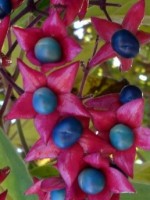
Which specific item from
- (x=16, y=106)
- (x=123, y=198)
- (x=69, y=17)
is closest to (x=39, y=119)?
(x=16, y=106)

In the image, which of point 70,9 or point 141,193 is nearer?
point 70,9

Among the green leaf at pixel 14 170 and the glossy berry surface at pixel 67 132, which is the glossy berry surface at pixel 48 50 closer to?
the glossy berry surface at pixel 67 132

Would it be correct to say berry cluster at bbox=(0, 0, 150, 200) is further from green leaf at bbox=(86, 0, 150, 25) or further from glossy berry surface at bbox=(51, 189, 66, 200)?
green leaf at bbox=(86, 0, 150, 25)

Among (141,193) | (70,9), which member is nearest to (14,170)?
(141,193)

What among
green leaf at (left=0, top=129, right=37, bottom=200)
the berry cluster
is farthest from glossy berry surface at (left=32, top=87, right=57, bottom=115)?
green leaf at (left=0, top=129, right=37, bottom=200)

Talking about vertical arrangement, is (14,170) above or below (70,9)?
below

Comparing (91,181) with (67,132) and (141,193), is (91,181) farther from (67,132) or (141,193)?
(141,193)

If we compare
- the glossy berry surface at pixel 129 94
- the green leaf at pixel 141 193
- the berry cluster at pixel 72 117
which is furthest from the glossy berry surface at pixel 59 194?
the green leaf at pixel 141 193

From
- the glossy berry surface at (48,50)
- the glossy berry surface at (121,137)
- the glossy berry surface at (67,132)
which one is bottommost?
the glossy berry surface at (121,137)
